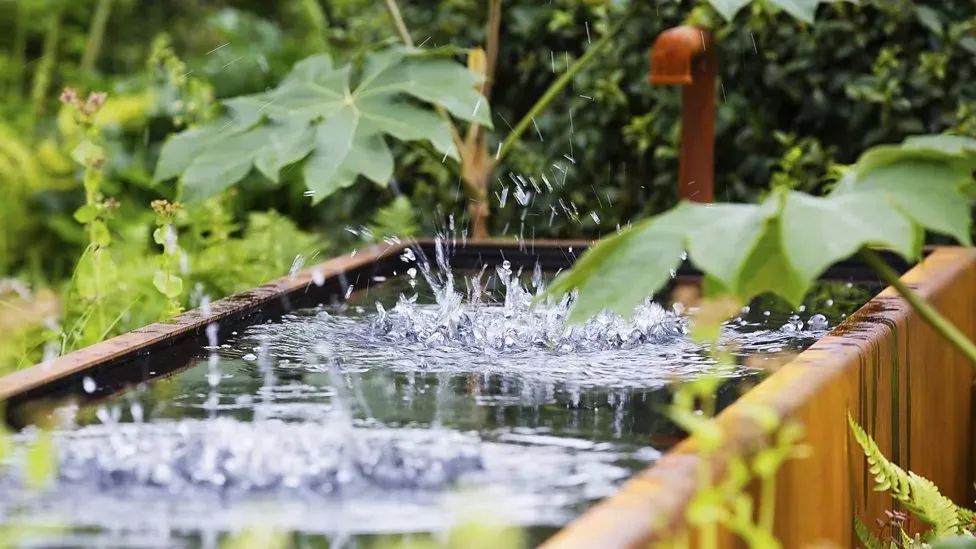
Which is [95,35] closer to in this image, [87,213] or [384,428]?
[87,213]

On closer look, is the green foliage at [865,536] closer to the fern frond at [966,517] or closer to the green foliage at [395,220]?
the fern frond at [966,517]

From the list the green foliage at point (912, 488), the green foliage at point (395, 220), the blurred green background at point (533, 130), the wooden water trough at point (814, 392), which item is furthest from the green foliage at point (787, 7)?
the green foliage at point (395, 220)

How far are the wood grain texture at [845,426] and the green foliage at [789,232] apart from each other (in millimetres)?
174

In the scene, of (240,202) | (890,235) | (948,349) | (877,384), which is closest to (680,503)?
(890,235)

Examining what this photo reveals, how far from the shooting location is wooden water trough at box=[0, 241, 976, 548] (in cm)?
145

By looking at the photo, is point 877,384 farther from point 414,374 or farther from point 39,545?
point 39,545

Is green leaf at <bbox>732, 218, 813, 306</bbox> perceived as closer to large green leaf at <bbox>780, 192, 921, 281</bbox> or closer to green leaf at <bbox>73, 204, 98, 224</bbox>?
large green leaf at <bbox>780, 192, 921, 281</bbox>

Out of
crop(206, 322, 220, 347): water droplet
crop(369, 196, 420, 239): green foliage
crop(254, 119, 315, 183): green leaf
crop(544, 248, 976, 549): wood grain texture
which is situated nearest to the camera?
crop(544, 248, 976, 549): wood grain texture

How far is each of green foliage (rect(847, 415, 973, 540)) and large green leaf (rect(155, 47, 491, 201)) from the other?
141cm

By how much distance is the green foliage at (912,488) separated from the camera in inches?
81.4

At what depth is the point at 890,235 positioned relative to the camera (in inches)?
58.2

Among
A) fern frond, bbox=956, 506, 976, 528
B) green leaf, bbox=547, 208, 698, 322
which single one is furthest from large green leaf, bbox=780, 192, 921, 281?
fern frond, bbox=956, 506, 976, 528

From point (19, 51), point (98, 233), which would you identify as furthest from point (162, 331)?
point (19, 51)

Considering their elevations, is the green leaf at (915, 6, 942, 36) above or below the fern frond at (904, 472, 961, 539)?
above
